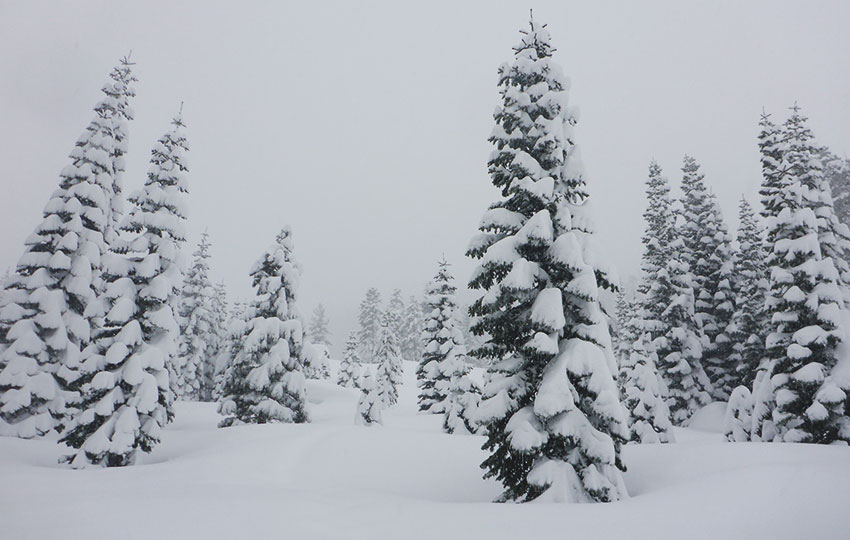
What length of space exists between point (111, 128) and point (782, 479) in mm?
26874

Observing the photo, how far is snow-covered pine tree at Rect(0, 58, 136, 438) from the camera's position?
64.2 feet

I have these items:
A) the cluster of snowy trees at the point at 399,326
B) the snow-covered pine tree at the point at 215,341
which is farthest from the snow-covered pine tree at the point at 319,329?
the snow-covered pine tree at the point at 215,341

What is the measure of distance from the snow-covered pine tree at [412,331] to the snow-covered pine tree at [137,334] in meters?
71.4

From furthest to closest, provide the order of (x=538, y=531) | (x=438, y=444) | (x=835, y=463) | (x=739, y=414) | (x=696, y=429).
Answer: (x=696, y=429)
(x=739, y=414)
(x=438, y=444)
(x=835, y=463)
(x=538, y=531)

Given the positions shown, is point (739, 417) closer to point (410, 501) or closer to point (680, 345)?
point (680, 345)

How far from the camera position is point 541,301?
10.3 meters

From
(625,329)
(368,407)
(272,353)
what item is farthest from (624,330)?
(272,353)

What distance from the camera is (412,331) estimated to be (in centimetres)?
8931

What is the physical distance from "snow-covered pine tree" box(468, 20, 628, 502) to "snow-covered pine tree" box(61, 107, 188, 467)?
Answer: 12.5m

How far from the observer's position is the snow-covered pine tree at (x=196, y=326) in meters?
40.0

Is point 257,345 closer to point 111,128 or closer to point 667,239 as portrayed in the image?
point 111,128

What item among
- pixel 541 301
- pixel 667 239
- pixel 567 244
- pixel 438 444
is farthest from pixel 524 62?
pixel 667 239

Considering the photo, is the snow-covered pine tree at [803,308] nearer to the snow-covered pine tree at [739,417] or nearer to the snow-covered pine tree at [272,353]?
the snow-covered pine tree at [739,417]

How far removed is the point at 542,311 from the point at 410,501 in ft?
15.3
